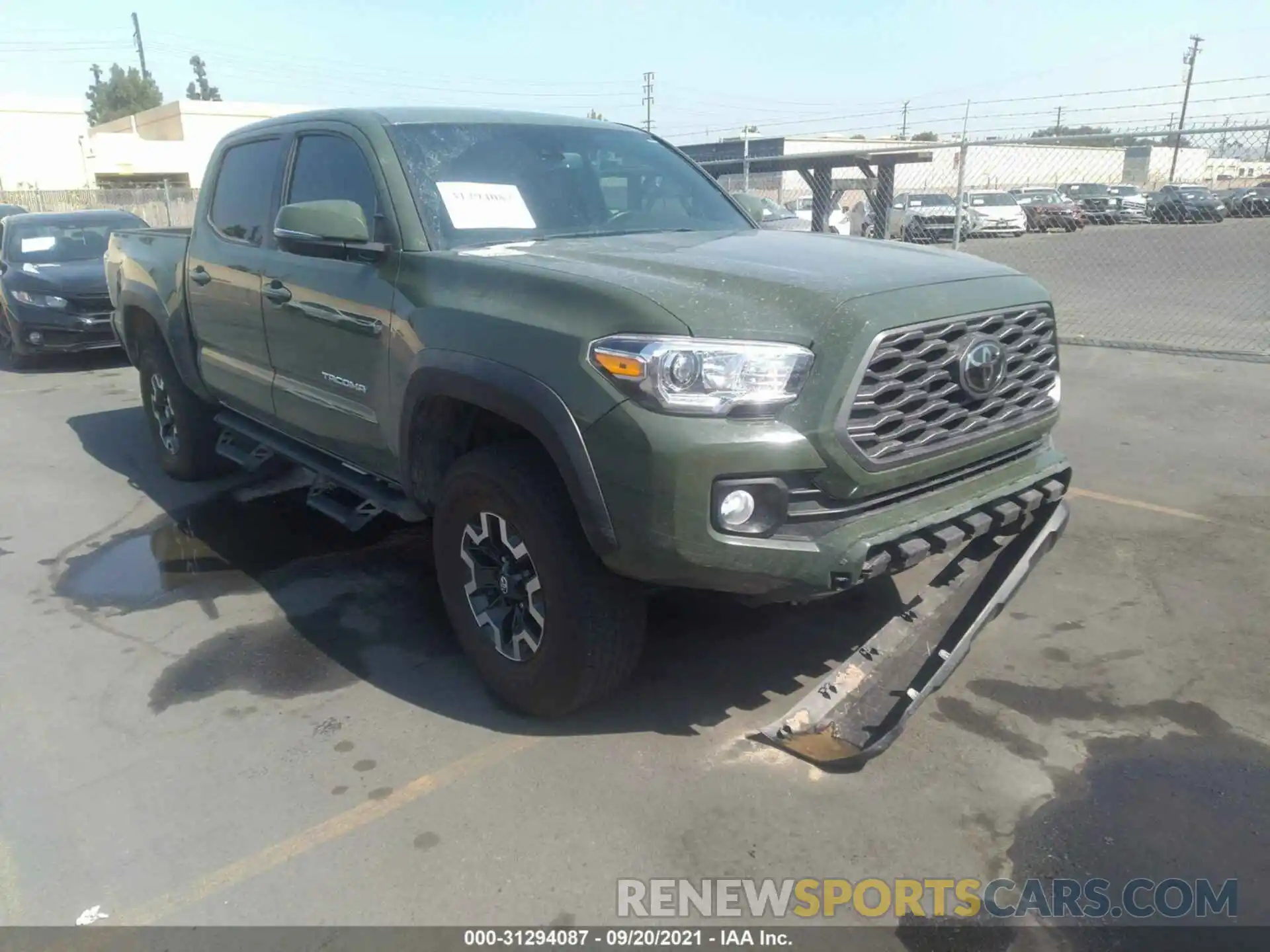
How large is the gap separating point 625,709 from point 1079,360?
7.43 m

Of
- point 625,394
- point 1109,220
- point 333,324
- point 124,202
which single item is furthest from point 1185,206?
point 124,202

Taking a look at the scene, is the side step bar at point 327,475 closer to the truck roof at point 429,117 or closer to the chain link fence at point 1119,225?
the truck roof at point 429,117

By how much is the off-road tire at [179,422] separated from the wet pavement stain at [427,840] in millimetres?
3923

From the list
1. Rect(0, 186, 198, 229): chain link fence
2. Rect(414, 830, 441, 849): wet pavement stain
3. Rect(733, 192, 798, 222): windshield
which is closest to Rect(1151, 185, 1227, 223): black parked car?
Rect(733, 192, 798, 222): windshield

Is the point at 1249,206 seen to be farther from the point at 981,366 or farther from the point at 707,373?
the point at 707,373

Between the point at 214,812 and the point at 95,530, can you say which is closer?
the point at 214,812

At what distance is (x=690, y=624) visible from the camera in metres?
4.15

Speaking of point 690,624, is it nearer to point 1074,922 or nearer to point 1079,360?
point 1074,922

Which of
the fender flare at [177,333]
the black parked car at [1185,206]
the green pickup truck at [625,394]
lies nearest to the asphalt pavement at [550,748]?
the green pickup truck at [625,394]

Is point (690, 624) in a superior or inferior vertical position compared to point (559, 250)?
inferior

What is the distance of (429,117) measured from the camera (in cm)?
405

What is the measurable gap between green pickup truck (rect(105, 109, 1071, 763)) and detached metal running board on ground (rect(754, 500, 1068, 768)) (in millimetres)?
11

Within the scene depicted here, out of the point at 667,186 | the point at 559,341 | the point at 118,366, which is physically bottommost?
the point at 118,366

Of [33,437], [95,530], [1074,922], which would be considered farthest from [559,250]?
[33,437]
